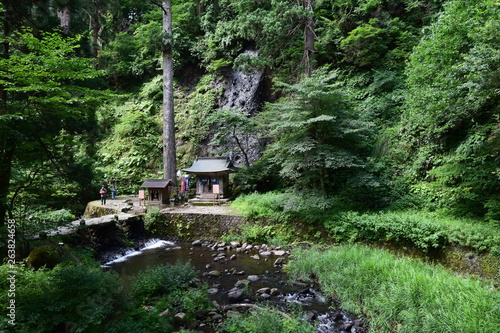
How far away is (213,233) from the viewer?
37.5 ft

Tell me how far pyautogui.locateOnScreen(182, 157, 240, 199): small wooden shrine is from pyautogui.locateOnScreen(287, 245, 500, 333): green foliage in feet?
26.8

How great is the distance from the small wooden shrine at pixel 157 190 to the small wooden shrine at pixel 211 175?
1.45m

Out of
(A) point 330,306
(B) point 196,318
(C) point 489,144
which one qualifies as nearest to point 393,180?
(C) point 489,144

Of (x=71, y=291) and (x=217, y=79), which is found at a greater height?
(x=217, y=79)

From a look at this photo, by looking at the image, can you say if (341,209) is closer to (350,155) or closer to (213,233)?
(350,155)

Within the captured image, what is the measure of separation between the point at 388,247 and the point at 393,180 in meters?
3.62

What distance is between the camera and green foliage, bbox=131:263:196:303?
5.91m

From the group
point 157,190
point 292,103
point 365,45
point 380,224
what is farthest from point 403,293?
point 365,45

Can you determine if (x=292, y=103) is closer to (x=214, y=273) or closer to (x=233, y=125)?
(x=233, y=125)

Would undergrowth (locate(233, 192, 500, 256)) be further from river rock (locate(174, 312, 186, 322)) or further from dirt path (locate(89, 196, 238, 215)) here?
river rock (locate(174, 312, 186, 322))

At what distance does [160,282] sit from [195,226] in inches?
218

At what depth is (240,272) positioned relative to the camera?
26.5 feet

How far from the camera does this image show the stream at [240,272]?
5715 millimetres

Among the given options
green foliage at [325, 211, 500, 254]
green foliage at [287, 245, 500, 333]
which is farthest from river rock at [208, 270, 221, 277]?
green foliage at [325, 211, 500, 254]
